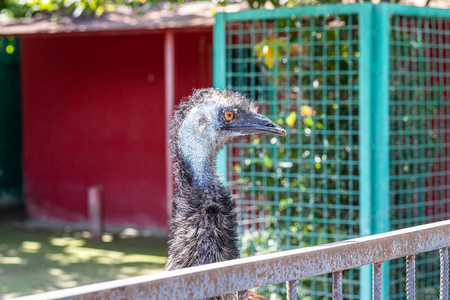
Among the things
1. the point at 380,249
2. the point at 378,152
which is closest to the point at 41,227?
the point at 378,152

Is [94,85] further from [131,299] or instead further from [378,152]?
[131,299]

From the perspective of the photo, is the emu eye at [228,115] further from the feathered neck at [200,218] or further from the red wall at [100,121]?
the red wall at [100,121]

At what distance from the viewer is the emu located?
2.46 m

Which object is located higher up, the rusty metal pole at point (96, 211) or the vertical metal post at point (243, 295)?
the vertical metal post at point (243, 295)

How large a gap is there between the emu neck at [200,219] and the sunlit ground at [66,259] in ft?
13.0

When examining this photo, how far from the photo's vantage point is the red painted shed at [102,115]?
8812 mm

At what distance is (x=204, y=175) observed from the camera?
2.55m

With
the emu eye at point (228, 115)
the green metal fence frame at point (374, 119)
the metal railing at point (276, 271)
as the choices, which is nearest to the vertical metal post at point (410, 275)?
the metal railing at point (276, 271)

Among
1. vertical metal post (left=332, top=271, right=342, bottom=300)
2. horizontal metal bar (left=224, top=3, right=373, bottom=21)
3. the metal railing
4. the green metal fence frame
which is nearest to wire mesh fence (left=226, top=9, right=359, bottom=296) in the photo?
horizontal metal bar (left=224, top=3, right=373, bottom=21)

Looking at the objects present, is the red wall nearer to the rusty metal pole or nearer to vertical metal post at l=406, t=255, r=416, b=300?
the rusty metal pole

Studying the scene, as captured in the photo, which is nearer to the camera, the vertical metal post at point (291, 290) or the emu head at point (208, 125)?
the vertical metal post at point (291, 290)

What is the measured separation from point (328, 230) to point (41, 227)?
5.64m

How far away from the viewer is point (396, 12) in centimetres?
446

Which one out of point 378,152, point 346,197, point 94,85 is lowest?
point 346,197
